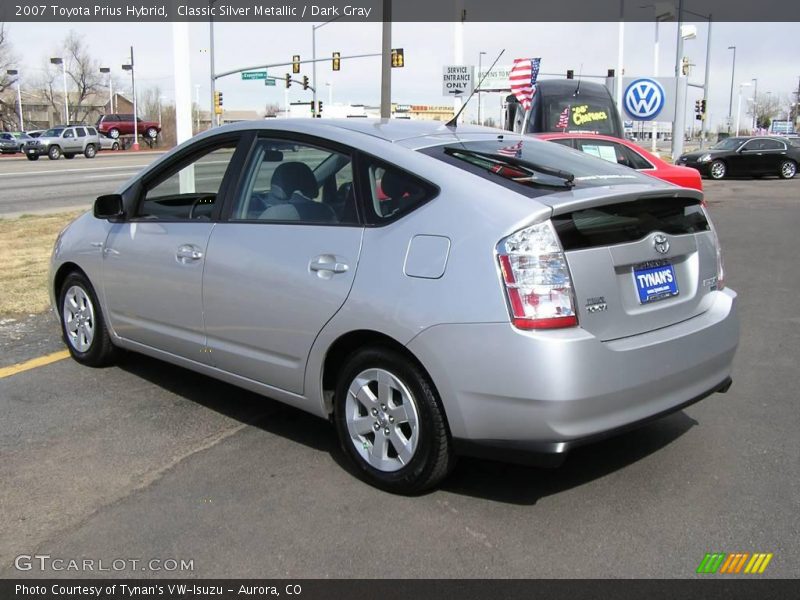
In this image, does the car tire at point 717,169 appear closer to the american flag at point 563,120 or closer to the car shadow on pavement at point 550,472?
the american flag at point 563,120

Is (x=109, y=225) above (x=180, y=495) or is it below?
above

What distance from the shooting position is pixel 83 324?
209 inches

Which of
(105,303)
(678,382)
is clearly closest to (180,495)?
(105,303)

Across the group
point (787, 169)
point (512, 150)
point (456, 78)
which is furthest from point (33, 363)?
point (787, 169)

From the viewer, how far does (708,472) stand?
12.3 ft

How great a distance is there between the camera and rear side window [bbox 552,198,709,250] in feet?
10.5

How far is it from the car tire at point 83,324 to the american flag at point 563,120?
13.7 m

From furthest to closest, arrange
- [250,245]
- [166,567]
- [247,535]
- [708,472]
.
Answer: [250,245] < [708,472] < [247,535] < [166,567]

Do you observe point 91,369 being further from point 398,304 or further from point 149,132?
point 149,132

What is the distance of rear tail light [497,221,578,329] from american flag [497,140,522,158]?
965 mm

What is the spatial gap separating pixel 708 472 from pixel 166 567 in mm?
2534

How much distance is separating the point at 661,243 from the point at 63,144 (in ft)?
153

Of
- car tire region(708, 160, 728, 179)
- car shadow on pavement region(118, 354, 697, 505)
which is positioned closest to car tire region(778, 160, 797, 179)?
car tire region(708, 160, 728, 179)

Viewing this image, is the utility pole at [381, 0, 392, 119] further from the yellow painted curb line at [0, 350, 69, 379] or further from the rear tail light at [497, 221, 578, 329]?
the rear tail light at [497, 221, 578, 329]
